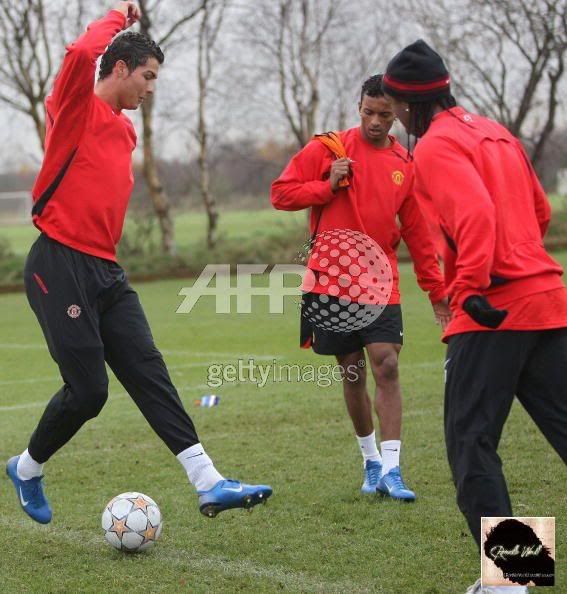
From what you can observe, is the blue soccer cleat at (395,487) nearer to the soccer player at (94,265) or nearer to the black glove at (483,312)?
the soccer player at (94,265)

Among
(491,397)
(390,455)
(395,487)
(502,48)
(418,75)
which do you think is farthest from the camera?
(502,48)

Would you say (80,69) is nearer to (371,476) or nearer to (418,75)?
(418,75)

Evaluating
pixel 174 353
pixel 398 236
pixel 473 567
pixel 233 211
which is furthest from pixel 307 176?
pixel 233 211

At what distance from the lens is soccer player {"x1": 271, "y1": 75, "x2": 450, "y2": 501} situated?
253 inches

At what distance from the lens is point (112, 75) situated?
213 inches

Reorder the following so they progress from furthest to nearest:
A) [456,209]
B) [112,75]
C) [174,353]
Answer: [174,353], [112,75], [456,209]

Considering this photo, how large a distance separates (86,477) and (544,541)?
12.2 ft

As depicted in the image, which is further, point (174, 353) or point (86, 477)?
point (174, 353)

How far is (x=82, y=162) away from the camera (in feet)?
17.1

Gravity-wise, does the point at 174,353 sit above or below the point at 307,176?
below

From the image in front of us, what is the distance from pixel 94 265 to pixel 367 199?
6.59 feet

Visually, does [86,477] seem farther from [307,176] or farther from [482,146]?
[482,146]

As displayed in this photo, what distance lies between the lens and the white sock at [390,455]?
6293 millimetres

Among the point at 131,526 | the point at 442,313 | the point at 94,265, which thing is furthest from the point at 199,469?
the point at 442,313
